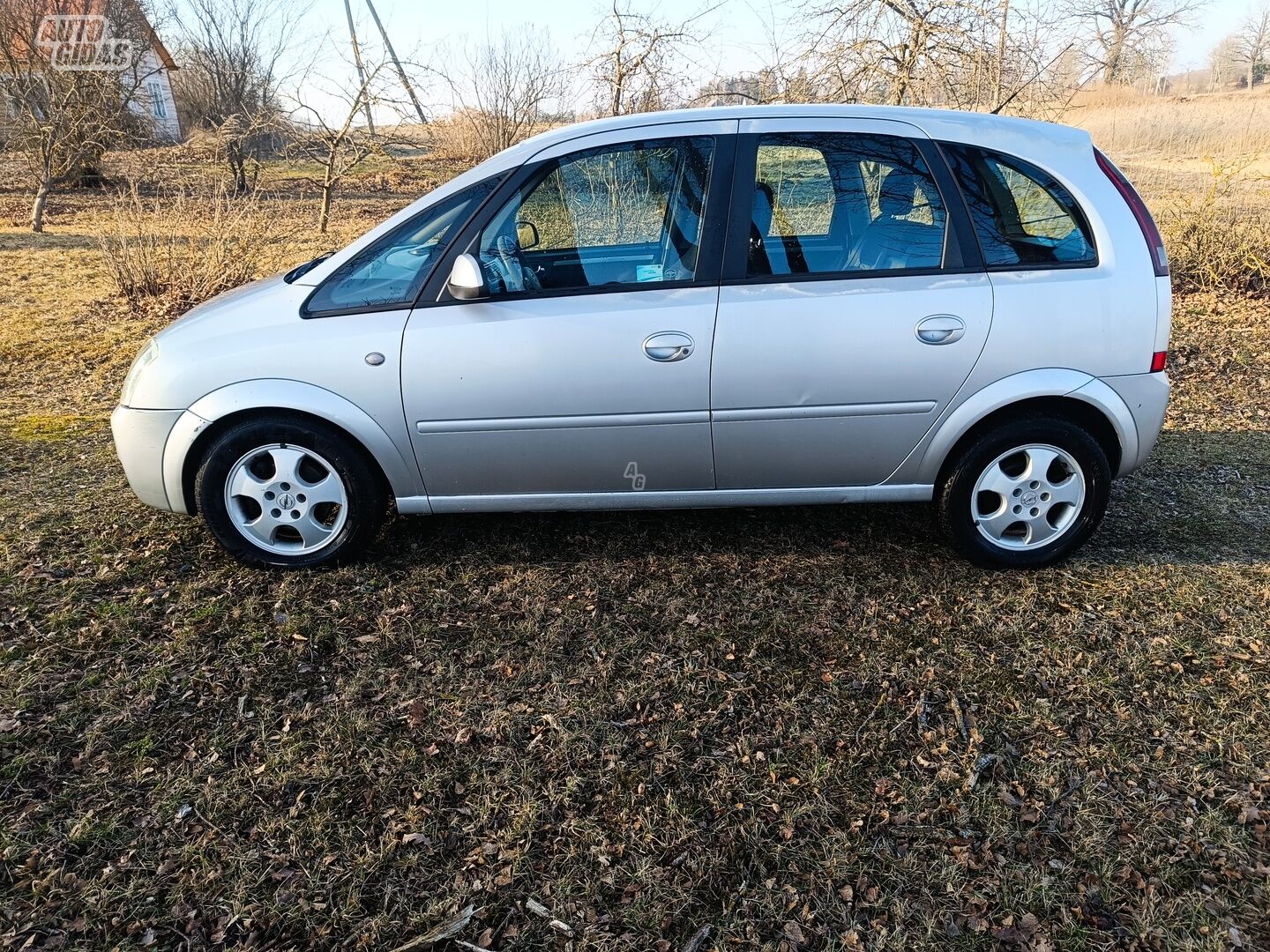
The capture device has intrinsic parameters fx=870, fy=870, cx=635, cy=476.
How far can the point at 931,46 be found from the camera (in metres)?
8.70

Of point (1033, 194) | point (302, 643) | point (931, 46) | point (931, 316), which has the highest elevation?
point (931, 46)

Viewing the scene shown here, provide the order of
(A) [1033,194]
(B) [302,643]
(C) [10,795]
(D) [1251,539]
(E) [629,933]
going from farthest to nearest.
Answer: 1. (D) [1251,539]
2. (A) [1033,194]
3. (B) [302,643]
4. (C) [10,795]
5. (E) [629,933]

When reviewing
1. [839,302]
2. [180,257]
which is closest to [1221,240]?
[839,302]

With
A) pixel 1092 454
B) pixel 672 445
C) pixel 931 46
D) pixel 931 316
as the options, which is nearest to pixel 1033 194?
pixel 931 316

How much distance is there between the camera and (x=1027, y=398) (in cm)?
346

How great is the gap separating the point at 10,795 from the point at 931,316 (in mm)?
3447

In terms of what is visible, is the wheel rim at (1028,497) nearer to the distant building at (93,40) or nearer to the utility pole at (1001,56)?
the utility pole at (1001,56)

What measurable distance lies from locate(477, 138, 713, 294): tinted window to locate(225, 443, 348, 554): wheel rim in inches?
42.4

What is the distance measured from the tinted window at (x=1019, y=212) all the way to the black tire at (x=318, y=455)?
2.68 meters

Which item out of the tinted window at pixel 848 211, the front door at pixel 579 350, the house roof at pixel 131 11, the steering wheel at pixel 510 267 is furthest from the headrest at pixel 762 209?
the house roof at pixel 131 11

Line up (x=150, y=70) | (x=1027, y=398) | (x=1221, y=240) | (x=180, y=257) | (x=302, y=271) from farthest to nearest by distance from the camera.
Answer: (x=150, y=70) → (x=180, y=257) → (x=1221, y=240) → (x=302, y=271) → (x=1027, y=398)

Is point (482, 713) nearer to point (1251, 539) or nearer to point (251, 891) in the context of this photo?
point (251, 891)

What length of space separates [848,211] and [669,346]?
953 millimetres

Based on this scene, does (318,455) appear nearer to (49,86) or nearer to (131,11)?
(49,86)
